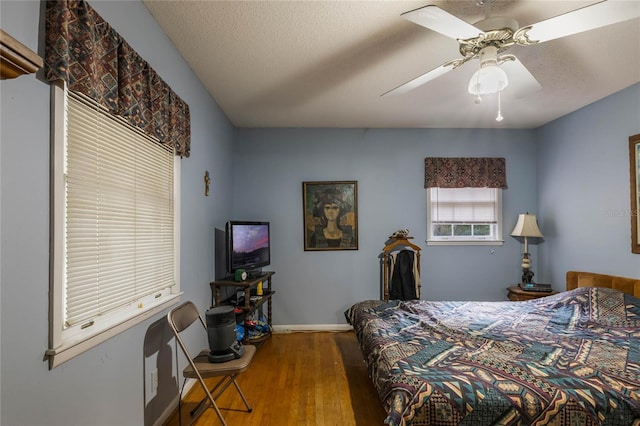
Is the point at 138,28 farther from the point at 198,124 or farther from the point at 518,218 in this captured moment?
the point at 518,218

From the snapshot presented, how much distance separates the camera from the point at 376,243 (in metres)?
4.32

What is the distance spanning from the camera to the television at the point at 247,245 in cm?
327

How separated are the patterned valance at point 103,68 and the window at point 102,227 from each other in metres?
0.08

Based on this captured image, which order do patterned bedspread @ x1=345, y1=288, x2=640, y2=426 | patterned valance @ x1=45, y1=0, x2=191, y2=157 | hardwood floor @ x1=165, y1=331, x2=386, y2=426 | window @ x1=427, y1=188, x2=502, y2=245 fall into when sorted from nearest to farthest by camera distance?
patterned valance @ x1=45, y1=0, x2=191, y2=157 → patterned bedspread @ x1=345, y1=288, x2=640, y2=426 → hardwood floor @ x1=165, y1=331, x2=386, y2=426 → window @ x1=427, y1=188, x2=502, y2=245

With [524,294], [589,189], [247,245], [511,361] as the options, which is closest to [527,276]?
[524,294]

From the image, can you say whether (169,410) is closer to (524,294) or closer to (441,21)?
(441,21)

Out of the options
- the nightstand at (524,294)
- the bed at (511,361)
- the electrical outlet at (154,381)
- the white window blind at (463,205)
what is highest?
the white window blind at (463,205)

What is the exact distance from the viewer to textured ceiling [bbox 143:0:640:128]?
1.96 m

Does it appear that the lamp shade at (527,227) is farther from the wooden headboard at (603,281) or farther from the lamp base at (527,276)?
the wooden headboard at (603,281)

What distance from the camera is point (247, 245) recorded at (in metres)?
3.57

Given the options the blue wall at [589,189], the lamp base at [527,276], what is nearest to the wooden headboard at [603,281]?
the blue wall at [589,189]

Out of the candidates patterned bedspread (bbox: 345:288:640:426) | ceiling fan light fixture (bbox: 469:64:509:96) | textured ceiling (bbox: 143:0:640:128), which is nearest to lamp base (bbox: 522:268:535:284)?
patterned bedspread (bbox: 345:288:640:426)

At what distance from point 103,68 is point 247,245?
2.33 metres

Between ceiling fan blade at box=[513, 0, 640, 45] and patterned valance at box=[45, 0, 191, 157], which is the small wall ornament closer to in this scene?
patterned valance at box=[45, 0, 191, 157]
